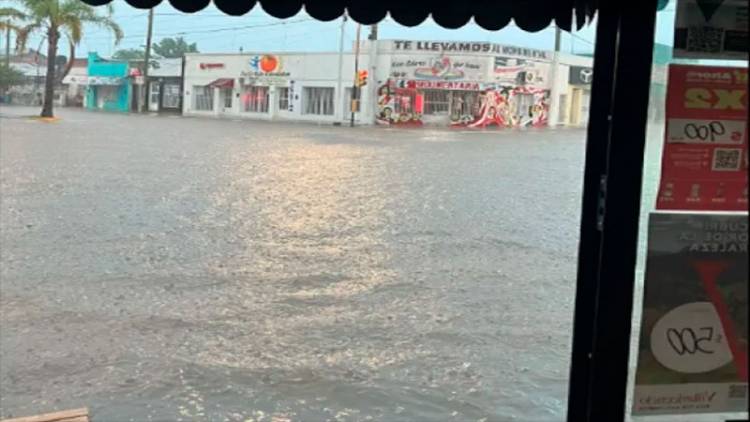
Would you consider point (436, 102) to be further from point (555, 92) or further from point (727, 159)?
point (727, 159)

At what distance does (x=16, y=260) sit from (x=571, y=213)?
8.72m

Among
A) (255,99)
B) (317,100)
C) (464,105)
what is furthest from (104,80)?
(464,105)

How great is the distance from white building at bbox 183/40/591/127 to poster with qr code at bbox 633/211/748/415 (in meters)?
47.4

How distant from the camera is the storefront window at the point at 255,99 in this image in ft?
181

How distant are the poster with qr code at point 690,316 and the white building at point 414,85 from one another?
47.4m

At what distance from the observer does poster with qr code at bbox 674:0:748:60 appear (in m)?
2.23

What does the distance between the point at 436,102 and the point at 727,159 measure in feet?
159

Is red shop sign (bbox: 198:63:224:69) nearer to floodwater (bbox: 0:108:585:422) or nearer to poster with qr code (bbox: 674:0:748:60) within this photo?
floodwater (bbox: 0:108:585:422)

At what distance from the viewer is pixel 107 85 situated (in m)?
66.5

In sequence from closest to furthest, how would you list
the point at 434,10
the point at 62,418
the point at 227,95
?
1. the point at 434,10
2. the point at 62,418
3. the point at 227,95

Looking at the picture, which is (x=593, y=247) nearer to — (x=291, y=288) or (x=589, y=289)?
(x=589, y=289)

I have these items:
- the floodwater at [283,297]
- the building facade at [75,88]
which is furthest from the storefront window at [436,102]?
the building facade at [75,88]

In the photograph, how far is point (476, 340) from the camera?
21.4ft

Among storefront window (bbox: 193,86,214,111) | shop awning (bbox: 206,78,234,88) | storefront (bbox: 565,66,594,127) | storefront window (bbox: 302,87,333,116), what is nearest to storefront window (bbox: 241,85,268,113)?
shop awning (bbox: 206,78,234,88)
